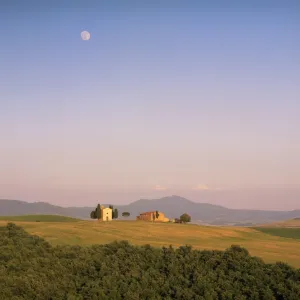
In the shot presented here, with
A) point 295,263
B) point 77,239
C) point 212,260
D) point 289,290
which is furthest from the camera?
point 77,239

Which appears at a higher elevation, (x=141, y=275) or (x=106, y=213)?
(x=106, y=213)

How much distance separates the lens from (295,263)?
4803 centimetres

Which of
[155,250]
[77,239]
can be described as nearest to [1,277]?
[155,250]

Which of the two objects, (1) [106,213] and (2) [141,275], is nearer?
(2) [141,275]

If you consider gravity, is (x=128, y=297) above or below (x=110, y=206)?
below

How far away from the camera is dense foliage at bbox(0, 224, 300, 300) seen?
29406 millimetres

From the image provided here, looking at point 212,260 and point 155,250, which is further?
point 155,250

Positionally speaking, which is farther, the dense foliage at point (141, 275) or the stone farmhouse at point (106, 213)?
the stone farmhouse at point (106, 213)

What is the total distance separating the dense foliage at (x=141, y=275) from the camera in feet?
96.5

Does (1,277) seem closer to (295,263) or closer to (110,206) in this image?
(295,263)

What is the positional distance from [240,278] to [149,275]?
737 cm

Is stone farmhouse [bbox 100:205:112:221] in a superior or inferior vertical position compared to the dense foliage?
superior

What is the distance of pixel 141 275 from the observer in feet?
107

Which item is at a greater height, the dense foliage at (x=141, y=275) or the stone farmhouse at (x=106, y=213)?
the stone farmhouse at (x=106, y=213)
